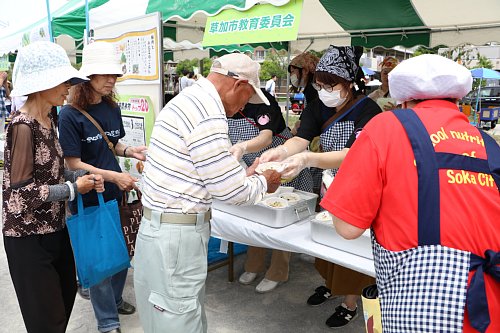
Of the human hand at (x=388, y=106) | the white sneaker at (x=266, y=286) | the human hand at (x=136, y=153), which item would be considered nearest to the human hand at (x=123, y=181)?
the human hand at (x=136, y=153)

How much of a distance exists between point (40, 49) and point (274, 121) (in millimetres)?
1595

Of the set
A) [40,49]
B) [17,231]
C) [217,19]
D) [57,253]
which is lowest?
[57,253]

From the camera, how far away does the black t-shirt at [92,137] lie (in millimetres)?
2189

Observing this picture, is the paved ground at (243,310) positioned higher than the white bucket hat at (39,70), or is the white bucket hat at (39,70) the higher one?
the white bucket hat at (39,70)

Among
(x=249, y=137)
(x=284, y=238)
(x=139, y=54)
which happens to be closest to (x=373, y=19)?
(x=249, y=137)

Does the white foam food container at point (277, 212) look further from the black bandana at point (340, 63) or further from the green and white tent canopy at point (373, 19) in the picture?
the green and white tent canopy at point (373, 19)

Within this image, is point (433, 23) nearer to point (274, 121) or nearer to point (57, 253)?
point (274, 121)

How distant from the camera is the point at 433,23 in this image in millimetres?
3977

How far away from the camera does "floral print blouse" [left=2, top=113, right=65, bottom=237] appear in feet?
5.65

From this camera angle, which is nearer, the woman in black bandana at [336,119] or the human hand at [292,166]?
the human hand at [292,166]

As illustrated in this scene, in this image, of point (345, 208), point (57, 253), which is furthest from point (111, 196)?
point (345, 208)

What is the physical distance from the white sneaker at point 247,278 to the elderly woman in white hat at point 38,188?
5.13 ft

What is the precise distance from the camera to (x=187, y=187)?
151 centimetres

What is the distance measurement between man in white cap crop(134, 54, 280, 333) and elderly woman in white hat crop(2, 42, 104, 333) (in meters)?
0.52
